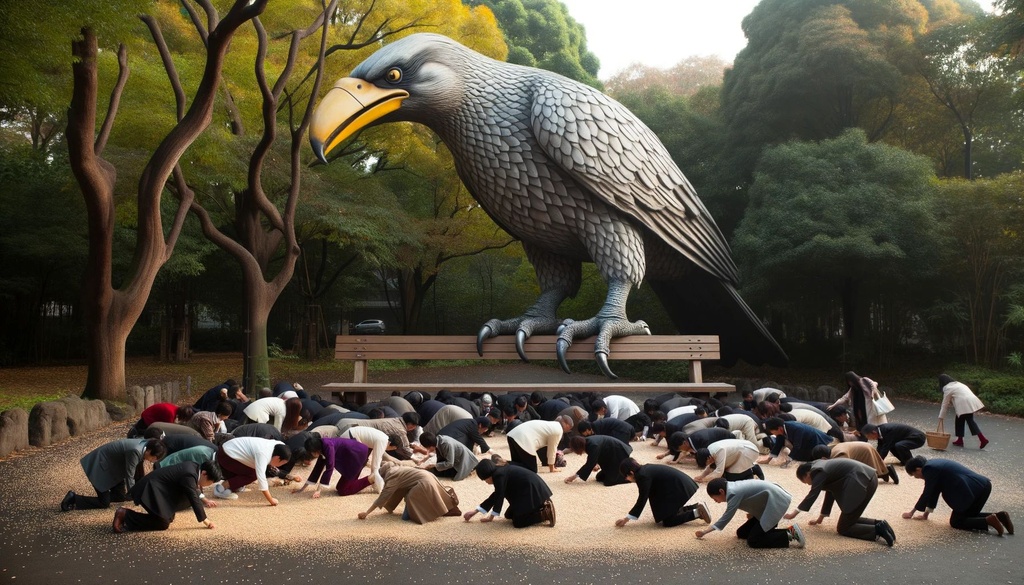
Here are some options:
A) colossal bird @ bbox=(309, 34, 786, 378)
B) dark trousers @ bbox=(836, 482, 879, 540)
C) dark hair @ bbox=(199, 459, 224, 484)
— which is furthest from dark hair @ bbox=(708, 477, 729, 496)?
colossal bird @ bbox=(309, 34, 786, 378)

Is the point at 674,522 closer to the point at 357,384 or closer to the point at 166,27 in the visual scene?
the point at 357,384

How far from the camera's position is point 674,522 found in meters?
4.41

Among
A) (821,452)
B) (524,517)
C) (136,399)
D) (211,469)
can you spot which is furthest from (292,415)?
(821,452)

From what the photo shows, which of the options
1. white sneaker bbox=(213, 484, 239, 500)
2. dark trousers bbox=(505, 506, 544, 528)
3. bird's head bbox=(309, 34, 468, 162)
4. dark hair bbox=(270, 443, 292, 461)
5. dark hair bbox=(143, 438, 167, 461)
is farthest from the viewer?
bird's head bbox=(309, 34, 468, 162)

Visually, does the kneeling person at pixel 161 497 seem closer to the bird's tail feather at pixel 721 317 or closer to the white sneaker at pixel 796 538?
the white sneaker at pixel 796 538

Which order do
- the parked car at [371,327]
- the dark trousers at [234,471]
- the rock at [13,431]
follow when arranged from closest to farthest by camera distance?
the dark trousers at [234,471] < the rock at [13,431] < the parked car at [371,327]

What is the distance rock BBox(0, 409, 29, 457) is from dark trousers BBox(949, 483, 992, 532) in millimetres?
7528

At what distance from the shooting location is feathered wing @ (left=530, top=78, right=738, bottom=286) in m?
8.31

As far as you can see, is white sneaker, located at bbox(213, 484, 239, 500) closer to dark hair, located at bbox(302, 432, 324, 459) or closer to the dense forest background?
dark hair, located at bbox(302, 432, 324, 459)

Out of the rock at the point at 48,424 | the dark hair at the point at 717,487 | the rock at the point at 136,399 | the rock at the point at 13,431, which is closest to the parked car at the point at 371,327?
the rock at the point at 136,399

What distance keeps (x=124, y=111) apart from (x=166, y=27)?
2.61 metres

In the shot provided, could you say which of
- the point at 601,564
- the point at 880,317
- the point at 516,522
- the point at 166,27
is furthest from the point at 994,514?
the point at 166,27

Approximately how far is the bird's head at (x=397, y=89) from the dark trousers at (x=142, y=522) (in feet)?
14.5

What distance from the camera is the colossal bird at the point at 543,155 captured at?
27.2 ft
